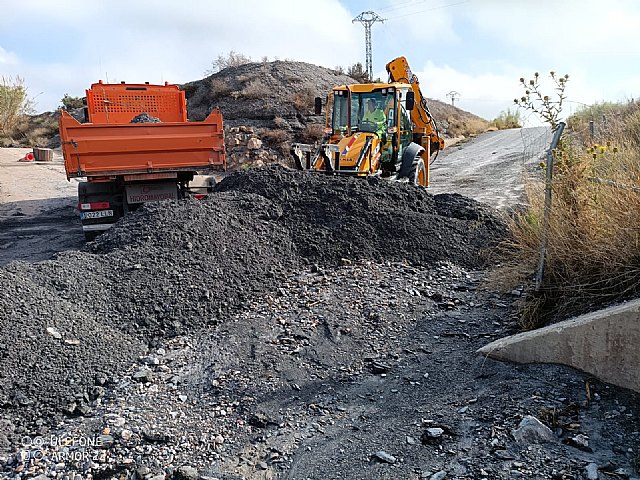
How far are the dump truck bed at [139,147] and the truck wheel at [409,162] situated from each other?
3.36 m

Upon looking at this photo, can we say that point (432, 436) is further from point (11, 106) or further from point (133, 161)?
point (11, 106)

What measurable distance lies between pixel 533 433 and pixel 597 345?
75cm

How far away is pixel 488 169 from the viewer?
709 inches

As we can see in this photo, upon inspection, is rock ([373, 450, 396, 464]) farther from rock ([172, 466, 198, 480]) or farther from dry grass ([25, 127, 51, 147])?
dry grass ([25, 127, 51, 147])

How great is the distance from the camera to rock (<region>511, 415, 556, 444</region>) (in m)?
3.21

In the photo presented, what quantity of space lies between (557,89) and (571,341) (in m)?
2.17

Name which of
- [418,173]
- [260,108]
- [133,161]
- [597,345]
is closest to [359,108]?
[418,173]

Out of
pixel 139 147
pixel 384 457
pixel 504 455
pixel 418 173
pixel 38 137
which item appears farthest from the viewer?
pixel 38 137

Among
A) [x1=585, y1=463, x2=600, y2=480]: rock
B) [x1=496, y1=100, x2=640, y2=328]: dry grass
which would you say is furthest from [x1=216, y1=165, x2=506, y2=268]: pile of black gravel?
[x1=585, y1=463, x2=600, y2=480]: rock

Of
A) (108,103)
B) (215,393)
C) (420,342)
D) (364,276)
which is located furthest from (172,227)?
(108,103)

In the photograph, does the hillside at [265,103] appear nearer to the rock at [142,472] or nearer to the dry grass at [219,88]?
the dry grass at [219,88]

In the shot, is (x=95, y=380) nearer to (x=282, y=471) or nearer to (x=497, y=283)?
(x=282, y=471)

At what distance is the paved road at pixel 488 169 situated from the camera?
12914 millimetres

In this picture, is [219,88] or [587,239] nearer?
[587,239]
